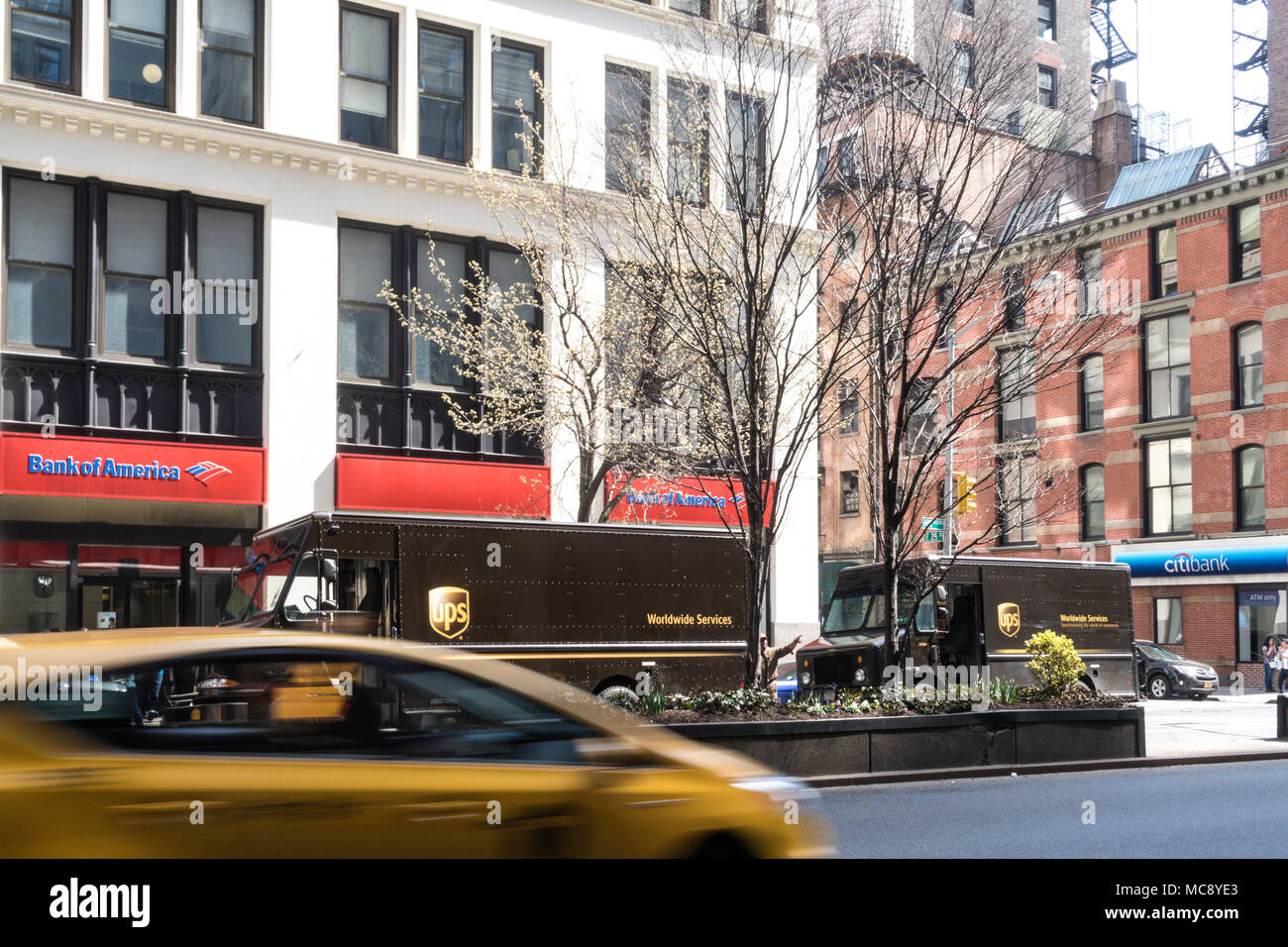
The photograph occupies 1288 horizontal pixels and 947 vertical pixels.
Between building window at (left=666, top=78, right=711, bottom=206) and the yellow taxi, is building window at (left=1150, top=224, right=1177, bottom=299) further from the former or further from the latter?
the yellow taxi

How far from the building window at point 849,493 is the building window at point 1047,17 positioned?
22.2 m

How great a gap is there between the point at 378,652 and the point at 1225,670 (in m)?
38.4

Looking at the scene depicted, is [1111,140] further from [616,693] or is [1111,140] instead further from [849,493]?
[616,693]

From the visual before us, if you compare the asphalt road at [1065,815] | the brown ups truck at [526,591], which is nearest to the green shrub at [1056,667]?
the asphalt road at [1065,815]

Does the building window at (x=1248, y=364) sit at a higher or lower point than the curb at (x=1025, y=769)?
higher

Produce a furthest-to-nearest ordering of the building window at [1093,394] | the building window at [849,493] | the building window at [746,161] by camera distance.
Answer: the building window at [849,493] → the building window at [1093,394] → the building window at [746,161]

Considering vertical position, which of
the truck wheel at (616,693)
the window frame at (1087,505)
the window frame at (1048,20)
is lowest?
the truck wheel at (616,693)

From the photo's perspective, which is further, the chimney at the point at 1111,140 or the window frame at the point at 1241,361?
the chimney at the point at 1111,140

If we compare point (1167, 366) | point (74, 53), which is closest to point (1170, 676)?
point (1167, 366)

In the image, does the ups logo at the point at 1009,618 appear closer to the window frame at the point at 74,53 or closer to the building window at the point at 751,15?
the building window at the point at 751,15

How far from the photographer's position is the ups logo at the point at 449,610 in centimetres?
1702

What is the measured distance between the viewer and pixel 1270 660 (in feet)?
115

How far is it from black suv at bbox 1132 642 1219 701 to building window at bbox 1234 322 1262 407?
903cm

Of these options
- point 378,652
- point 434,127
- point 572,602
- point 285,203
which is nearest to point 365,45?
point 434,127
